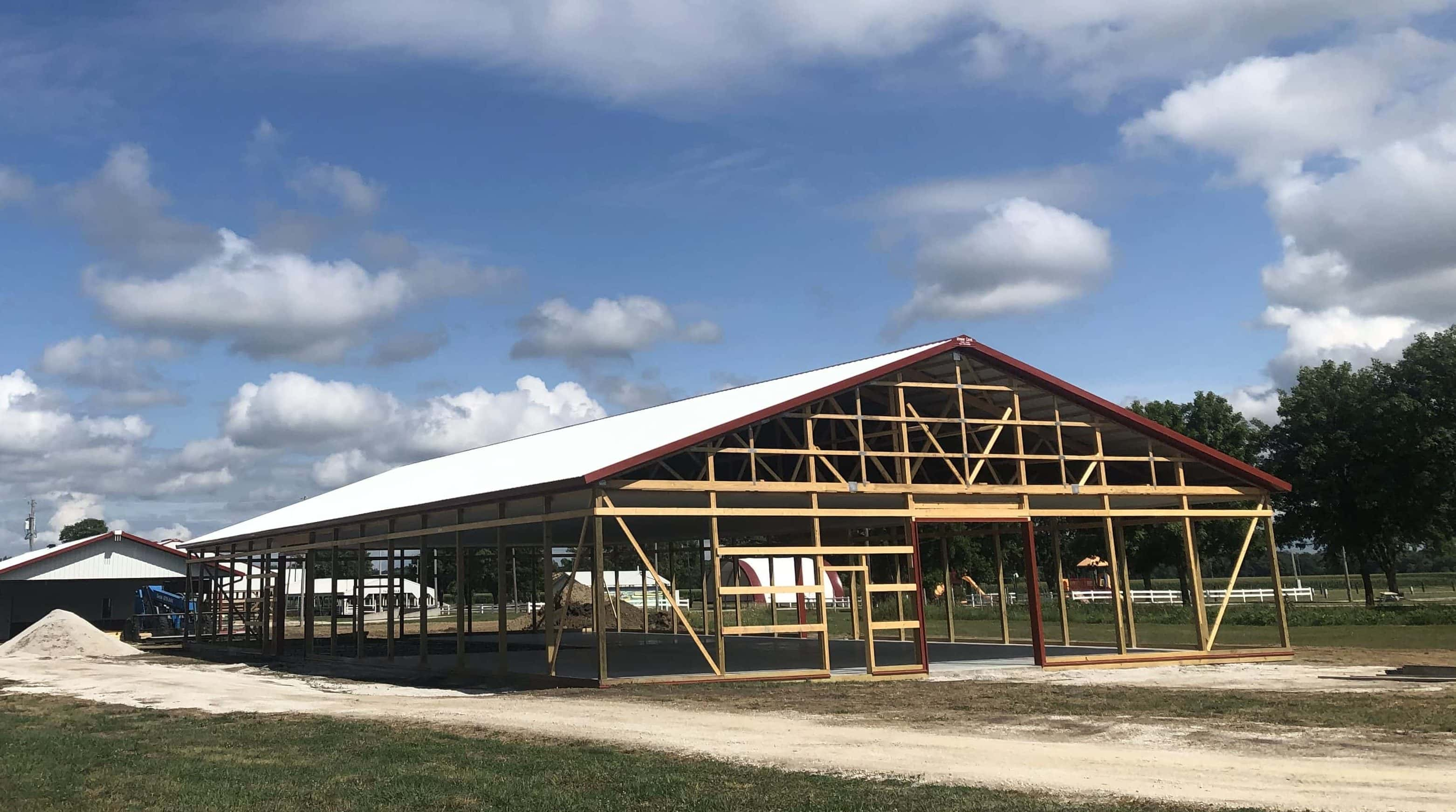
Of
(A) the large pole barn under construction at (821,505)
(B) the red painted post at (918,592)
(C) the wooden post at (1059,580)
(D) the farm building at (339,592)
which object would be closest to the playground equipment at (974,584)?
(D) the farm building at (339,592)

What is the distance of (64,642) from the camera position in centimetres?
4209

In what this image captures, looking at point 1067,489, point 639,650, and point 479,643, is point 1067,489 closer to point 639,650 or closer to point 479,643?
point 639,650

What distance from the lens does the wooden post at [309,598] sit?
31875 mm

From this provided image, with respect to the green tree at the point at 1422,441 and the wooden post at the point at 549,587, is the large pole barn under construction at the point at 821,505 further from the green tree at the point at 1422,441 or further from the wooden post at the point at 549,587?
the green tree at the point at 1422,441

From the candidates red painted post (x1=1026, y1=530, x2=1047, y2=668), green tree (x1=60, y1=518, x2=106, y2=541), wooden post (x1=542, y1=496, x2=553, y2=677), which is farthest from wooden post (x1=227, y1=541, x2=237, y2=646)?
green tree (x1=60, y1=518, x2=106, y2=541)

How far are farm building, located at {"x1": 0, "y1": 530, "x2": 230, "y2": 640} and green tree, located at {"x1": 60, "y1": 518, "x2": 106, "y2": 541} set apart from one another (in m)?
120

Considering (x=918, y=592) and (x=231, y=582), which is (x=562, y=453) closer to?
(x=918, y=592)

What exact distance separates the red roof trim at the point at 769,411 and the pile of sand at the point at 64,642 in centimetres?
2809

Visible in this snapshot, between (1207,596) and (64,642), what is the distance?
5658cm

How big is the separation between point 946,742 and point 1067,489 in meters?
13.8

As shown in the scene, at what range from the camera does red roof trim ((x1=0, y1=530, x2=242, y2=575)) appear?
2039 inches

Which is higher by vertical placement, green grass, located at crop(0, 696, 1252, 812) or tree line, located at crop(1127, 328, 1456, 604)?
tree line, located at crop(1127, 328, 1456, 604)

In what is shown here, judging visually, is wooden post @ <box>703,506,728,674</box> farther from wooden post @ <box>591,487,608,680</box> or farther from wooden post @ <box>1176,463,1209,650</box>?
wooden post @ <box>1176,463,1209,650</box>

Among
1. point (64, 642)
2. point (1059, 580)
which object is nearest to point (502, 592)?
point (1059, 580)
